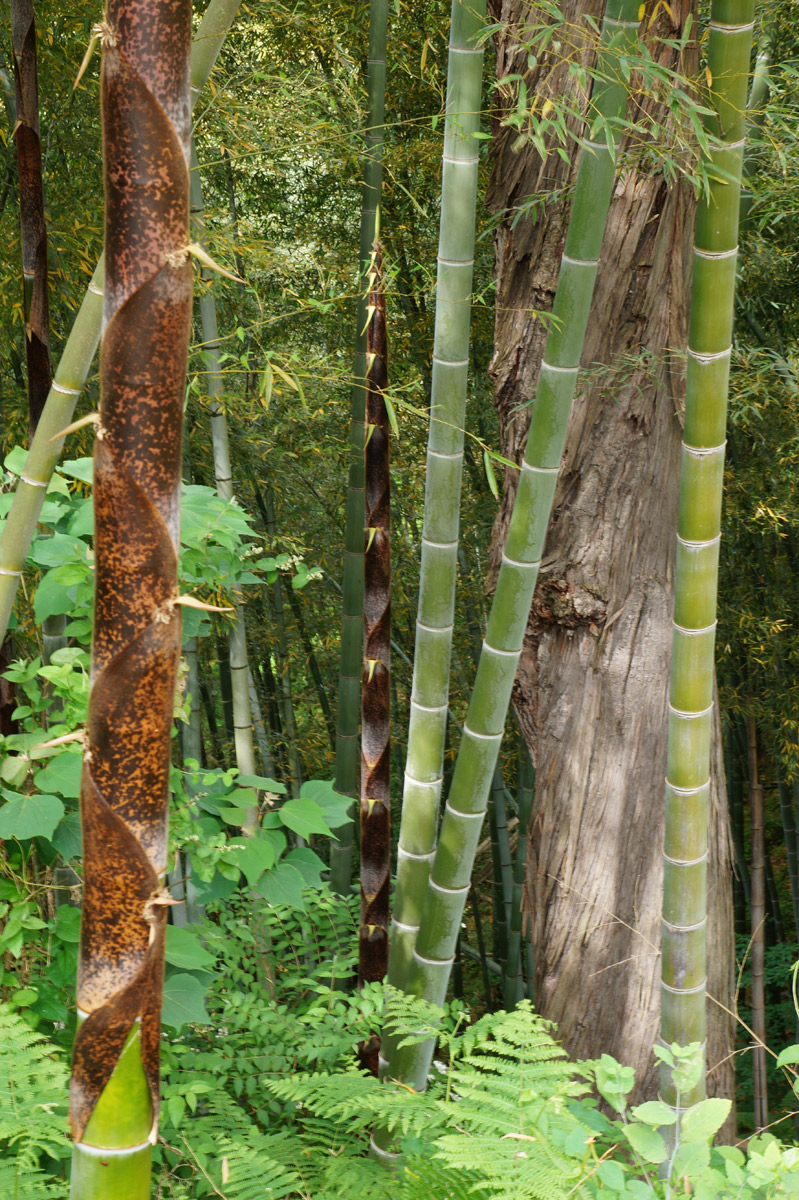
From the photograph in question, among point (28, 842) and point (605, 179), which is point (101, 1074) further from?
point (605, 179)

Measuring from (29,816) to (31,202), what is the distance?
50.7 inches

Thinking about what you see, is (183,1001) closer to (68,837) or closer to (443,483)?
(68,837)

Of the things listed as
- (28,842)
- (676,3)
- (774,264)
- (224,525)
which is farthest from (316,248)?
(28,842)

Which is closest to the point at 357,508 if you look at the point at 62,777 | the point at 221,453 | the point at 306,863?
the point at 221,453

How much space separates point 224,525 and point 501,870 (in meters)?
3.92

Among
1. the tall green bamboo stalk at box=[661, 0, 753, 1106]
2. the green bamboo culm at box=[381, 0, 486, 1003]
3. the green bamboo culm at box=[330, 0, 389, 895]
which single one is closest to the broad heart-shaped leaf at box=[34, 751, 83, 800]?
the green bamboo culm at box=[381, 0, 486, 1003]

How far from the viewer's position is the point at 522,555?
1719mm

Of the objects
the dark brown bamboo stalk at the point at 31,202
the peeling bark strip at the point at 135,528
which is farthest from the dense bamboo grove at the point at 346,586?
the dark brown bamboo stalk at the point at 31,202

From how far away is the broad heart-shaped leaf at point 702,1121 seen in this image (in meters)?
1.00

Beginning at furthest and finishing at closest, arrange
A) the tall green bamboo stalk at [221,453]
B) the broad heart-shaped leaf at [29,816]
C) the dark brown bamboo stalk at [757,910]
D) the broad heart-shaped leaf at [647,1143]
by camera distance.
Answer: the dark brown bamboo stalk at [757,910]
the tall green bamboo stalk at [221,453]
the broad heart-shaped leaf at [29,816]
the broad heart-shaped leaf at [647,1143]

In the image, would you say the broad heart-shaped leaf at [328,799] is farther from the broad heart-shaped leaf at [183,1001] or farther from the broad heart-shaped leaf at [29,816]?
the broad heart-shaped leaf at [29,816]

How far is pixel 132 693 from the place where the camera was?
542 mm

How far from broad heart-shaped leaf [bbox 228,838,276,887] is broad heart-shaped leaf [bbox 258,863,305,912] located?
28mm

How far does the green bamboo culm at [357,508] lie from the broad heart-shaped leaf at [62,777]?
5.38 feet
